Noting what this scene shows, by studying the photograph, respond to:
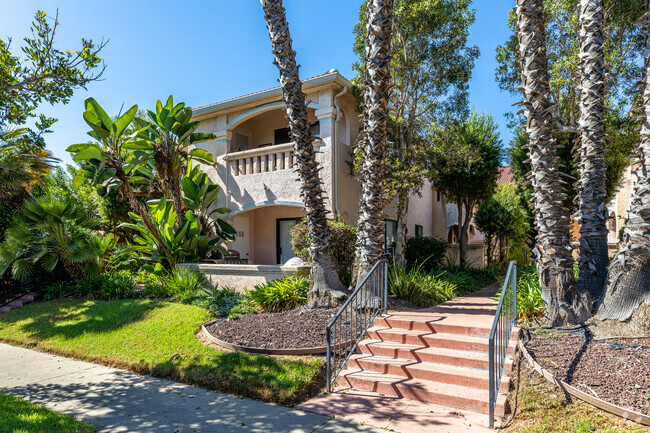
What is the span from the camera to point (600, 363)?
16.9 ft

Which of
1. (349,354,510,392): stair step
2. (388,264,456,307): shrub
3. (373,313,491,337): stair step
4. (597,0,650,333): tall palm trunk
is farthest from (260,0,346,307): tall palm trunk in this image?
(597,0,650,333): tall palm trunk

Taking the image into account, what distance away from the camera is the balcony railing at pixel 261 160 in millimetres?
13250

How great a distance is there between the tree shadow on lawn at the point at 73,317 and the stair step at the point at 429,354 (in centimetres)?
573

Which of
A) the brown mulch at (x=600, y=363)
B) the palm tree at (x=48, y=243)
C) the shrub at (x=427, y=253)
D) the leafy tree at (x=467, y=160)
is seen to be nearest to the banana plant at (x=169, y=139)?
the palm tree at (x=48, y=243)

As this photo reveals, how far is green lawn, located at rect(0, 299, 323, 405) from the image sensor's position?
19.5 feet

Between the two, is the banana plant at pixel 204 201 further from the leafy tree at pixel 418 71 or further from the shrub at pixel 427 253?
the shrub at pixel 427 253

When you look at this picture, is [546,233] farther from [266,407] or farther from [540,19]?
[266,407]

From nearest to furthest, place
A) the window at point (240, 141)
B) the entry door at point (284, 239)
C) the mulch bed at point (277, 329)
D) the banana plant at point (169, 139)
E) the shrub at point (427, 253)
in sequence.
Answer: the mulch bed at point (277, 329), the banana plant at point (169, 139), the shrub at point (427, 253), the entry door at point (284, 239), the window at point (240, 141)

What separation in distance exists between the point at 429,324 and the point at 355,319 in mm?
1320

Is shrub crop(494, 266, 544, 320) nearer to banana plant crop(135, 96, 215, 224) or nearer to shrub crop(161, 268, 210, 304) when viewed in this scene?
shrub crop(161, 268, 210, 304)

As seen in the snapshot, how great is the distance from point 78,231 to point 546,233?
504 inches

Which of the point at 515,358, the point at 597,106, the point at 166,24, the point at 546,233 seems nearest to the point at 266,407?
the point at 515,358

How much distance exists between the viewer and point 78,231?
12.6 meters

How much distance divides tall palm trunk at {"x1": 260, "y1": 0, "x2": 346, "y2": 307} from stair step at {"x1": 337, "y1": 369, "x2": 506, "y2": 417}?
2515 mm
